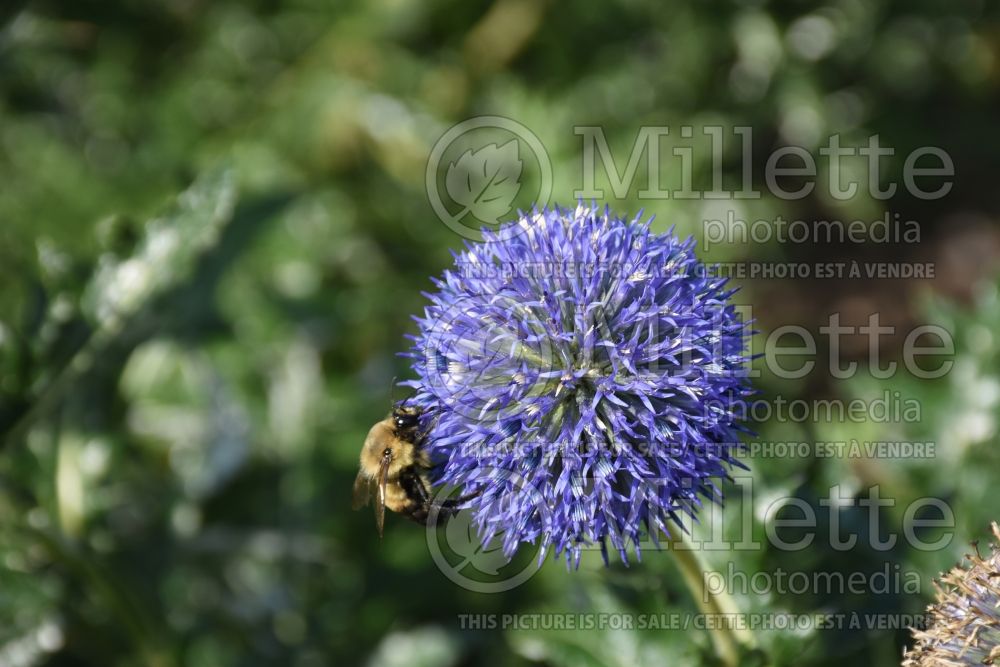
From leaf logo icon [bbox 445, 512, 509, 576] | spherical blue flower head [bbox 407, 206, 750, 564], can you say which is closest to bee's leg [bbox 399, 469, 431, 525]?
spherical blue flower head [bbox 407, 206, 750, 564]

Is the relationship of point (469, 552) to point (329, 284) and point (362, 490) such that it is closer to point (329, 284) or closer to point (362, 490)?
point (362, 490)

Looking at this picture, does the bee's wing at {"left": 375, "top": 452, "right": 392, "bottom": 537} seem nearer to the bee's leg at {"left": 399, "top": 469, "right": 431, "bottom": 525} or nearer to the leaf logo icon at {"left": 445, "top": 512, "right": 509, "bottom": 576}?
the bee's leg at {"left": 399, "top": 469, "right": 431, "bottom": 525}

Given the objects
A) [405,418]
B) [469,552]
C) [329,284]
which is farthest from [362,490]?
[329,284]

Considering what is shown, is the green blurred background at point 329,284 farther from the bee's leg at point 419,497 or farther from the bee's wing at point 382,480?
the bee's wing at point 382,480

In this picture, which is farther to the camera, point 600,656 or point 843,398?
point 843,398

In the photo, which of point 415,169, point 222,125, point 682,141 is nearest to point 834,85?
point 682,141

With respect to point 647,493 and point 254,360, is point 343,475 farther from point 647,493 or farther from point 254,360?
point 647,493

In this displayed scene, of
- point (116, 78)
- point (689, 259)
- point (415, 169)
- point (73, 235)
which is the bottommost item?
point (689, 259)
